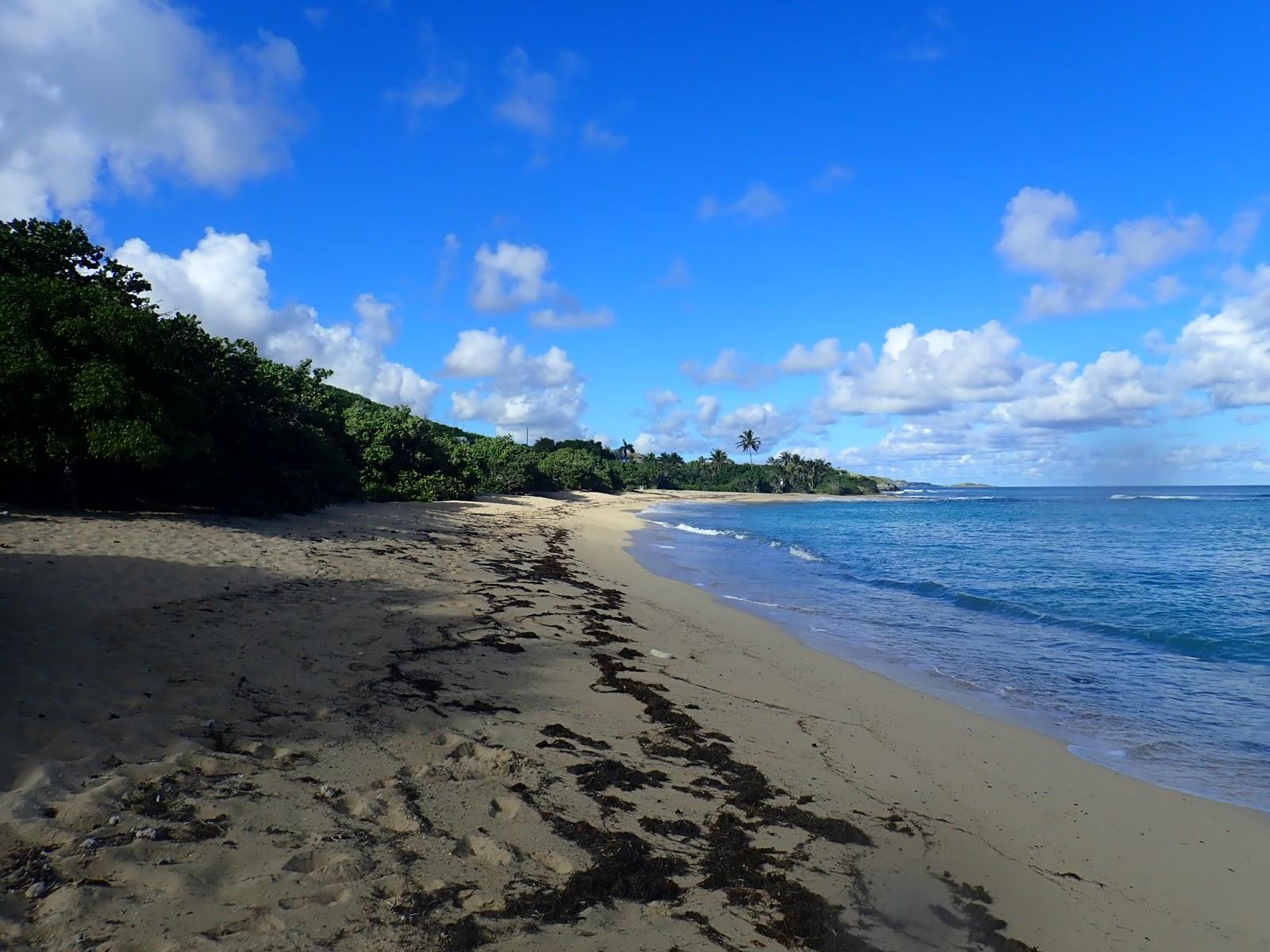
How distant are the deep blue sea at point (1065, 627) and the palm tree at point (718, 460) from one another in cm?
10636

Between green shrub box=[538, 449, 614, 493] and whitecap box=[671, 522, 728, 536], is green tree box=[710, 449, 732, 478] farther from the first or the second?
whitecap box=[671, 522, 728, 536]

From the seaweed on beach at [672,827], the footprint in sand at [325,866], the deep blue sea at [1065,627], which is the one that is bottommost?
the deep blue sea at [1065,627]

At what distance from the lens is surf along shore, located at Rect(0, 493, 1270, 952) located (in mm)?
3414

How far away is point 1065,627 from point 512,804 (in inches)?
578

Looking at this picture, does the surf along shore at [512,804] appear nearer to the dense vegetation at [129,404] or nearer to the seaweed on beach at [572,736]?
the seaweed on beach at [572,736]

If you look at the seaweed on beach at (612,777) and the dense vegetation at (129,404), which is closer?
the seaweed on beach at (612,777)

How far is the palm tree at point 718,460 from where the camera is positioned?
14150 centimetres

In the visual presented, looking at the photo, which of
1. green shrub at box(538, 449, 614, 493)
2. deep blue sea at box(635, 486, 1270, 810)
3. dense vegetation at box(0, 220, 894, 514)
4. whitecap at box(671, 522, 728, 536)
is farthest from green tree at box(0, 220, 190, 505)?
green shrub at box(538, 449, 614, 493)

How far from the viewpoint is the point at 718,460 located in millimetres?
145000

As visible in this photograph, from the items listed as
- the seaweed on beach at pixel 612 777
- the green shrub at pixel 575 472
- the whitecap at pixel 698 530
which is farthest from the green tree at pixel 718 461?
the seaweed on beach at pixel 612 777

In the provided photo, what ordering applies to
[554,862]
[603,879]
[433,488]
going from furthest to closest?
[433,488] < [554,862] < [603,879]

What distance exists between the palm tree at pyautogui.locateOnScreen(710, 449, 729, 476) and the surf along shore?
132 meters

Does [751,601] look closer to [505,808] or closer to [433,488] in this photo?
[505,808]

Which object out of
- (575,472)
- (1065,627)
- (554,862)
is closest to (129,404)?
(554,862)
